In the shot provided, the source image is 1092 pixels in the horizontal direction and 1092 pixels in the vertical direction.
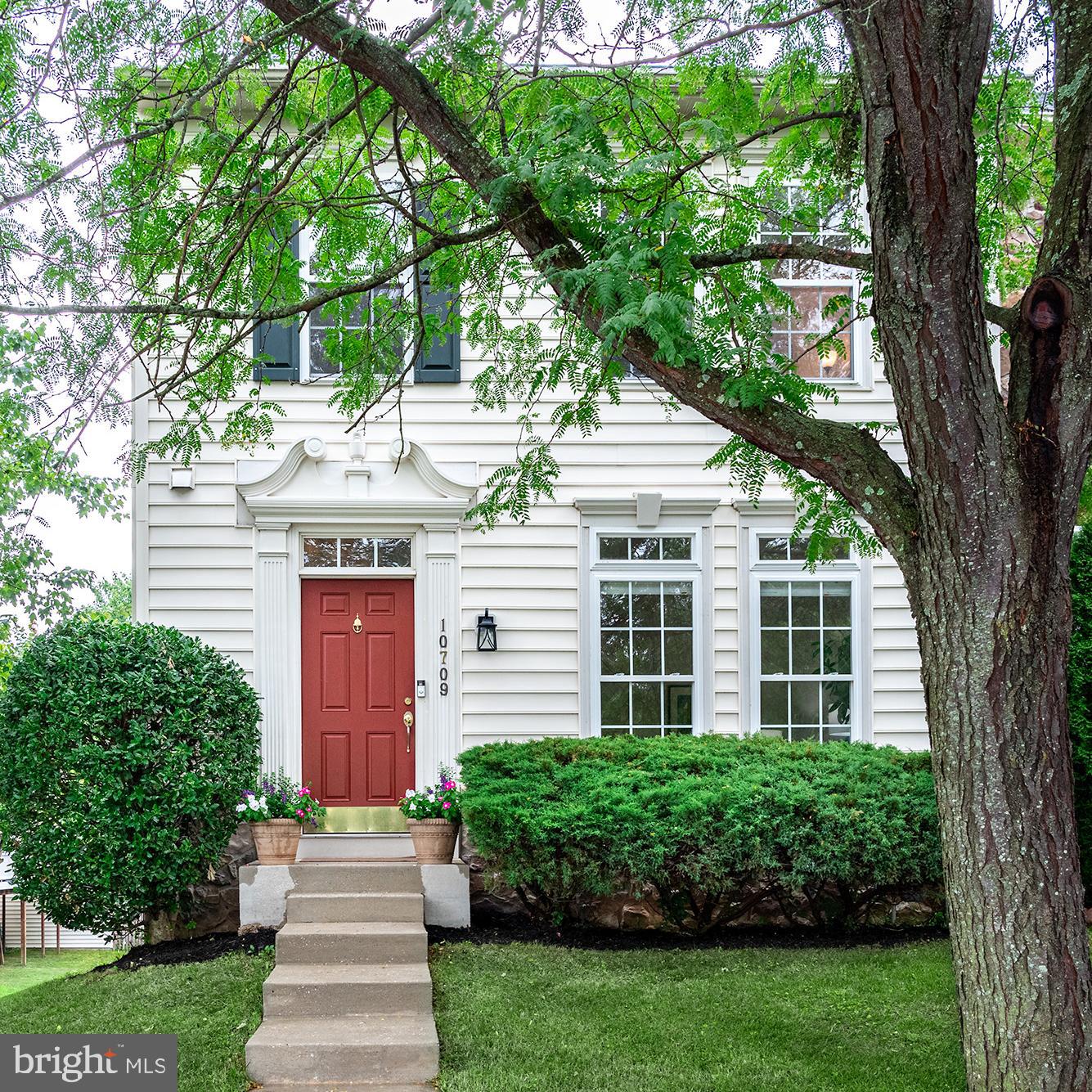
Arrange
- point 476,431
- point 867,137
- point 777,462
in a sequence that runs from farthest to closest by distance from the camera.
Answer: point 476,431 → point 777,462 → point 867,137

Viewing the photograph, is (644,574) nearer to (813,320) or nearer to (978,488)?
(813,320)

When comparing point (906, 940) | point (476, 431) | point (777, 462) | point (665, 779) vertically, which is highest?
point (476, 431)

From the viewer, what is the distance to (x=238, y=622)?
8602 millimetres

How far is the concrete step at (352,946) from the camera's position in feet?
21.5

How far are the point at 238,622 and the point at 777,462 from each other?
463 centimetres

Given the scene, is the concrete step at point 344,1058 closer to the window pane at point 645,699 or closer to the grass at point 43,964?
the window pane at point 645,699

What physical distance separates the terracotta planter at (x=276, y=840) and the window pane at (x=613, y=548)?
3.06m

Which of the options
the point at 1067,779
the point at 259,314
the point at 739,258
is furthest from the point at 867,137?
the point at 259,314

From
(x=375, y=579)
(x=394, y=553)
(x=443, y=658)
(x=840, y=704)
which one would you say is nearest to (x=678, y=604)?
(x=840, y=704)

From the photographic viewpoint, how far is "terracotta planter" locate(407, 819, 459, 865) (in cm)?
763

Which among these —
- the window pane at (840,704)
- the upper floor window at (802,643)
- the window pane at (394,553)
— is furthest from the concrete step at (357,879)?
the window pane at (840,704)

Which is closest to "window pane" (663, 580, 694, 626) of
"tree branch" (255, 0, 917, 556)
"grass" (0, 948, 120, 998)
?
"tree branch" (255, 0, 917, 556)

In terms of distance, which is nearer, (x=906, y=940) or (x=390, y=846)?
(x=906, y=940)

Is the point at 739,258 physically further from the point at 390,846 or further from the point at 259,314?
the point at 390,846
